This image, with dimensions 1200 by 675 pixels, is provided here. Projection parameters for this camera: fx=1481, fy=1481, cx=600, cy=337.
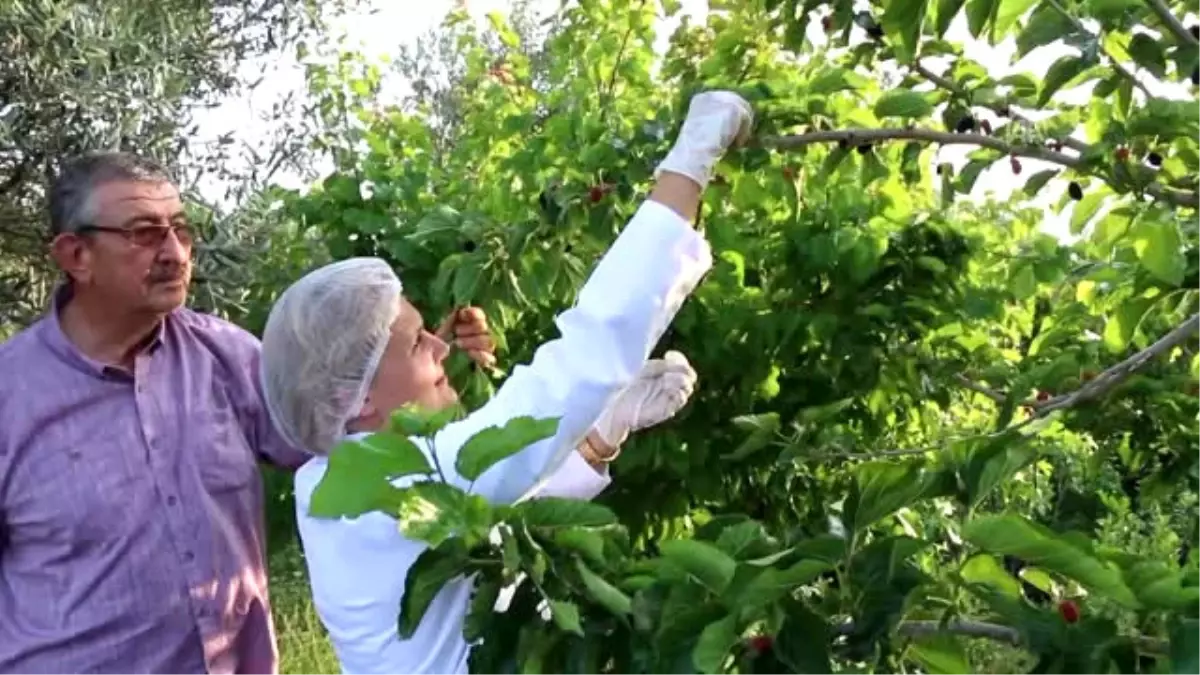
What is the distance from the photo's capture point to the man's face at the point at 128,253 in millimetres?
2328

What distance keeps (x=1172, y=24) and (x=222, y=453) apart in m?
1.52

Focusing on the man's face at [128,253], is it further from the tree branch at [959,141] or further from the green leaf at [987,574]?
the green leaf at [987,574]

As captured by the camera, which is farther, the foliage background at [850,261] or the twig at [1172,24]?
the twig at [1172,24]

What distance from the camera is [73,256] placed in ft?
7.71

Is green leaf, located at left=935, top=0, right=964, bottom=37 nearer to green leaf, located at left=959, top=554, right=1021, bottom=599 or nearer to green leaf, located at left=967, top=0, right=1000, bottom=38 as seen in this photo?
green leaf, located at left=967, top=0, right=1000, bottom=38

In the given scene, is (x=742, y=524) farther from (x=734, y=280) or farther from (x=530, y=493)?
(x=734, y=280)

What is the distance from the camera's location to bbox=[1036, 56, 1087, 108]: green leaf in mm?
1931

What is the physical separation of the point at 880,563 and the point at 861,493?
0.06 m

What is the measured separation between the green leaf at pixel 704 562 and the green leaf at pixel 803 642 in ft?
0.19

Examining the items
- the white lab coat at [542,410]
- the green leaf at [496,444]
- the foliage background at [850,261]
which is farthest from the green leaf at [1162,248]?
the green leaf at [496,444]

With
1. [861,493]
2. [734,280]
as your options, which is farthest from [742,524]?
[734,280]

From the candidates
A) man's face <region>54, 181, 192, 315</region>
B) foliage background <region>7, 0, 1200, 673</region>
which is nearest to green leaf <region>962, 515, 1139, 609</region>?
foliage background <region>7, 0, 1200, 673</region>

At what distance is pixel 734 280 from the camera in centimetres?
313

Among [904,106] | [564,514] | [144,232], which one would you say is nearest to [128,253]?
[144,232]
